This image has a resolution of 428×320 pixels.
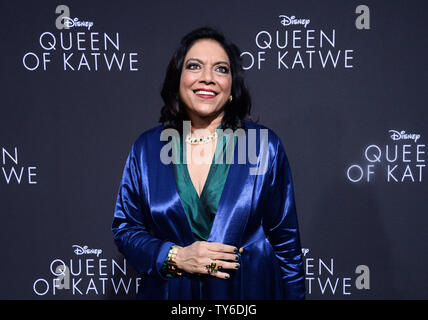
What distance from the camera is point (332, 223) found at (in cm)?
217

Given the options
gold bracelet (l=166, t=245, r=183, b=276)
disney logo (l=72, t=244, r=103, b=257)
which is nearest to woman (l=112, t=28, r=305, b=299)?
gold bracelet (l=166, t=245, r=183, b=276)

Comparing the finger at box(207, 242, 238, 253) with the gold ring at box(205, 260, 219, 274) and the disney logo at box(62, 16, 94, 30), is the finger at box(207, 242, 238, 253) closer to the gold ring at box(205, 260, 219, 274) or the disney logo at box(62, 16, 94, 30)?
the gold ring at box(205, 260, 219, 274)

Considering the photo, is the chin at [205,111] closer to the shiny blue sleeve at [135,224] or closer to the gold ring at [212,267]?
the shiny blue sleeve at [135,224]

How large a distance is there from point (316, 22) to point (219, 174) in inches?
47.8

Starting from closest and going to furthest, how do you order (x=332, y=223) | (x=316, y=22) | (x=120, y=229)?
1. (x=120, y=229)
2. (x=316, y=22)
3. (x=332, y=223)

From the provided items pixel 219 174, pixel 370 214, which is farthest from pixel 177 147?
pixel 370 214

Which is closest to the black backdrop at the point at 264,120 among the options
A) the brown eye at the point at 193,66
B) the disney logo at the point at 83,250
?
the disney logo at the point at 83,250

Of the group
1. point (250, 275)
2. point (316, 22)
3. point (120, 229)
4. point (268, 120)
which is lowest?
point (250, 275)

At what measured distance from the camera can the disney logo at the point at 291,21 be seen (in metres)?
2.03

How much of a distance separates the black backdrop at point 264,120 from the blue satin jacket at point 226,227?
0.79 m

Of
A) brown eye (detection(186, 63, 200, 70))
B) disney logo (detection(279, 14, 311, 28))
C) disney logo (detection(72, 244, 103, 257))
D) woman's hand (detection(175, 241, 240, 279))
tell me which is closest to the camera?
woman's hand (detection(175, 241, 240, 279))

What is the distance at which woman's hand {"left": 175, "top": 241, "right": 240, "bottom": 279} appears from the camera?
48.4 inches

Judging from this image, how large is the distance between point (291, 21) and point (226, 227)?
1324 millimetres

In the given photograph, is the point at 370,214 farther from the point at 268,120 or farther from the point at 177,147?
the point at 177,147
